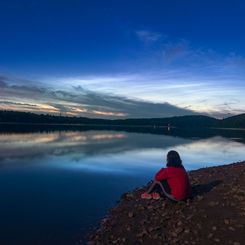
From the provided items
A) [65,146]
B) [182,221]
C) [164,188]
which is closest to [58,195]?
[164,188]

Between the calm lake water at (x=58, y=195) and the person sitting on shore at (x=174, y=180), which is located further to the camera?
the person sitting on shore at (x=174, y=180)

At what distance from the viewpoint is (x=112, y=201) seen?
19531 millimetres

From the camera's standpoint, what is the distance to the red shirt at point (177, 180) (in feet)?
48.4

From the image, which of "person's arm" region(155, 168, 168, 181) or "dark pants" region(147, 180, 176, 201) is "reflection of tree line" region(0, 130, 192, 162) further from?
"person's arm" region(155, 168, 168, 181)

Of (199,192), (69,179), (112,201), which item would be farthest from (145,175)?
(199,192)

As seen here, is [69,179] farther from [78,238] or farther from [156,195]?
[78,238]

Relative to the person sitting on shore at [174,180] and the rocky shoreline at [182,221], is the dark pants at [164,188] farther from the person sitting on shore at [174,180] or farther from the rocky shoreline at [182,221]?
the rocky shoreline at [182,221]

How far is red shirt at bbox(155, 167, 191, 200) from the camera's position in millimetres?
14750

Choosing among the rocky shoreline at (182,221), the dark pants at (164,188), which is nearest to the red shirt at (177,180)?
the dark pants at (164,188)

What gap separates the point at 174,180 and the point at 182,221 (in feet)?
6.89

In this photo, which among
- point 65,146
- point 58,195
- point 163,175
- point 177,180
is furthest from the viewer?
point 65,146

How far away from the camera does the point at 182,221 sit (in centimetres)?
1294

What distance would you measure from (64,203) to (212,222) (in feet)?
27.2

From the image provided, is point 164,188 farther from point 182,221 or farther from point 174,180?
point 182,221
